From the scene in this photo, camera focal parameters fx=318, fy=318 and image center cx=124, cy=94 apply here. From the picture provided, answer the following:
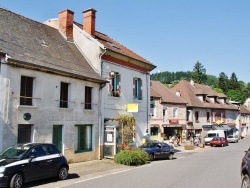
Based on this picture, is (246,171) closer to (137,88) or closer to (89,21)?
(137,88)

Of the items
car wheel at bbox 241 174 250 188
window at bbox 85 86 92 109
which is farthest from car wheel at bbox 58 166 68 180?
window at bbox 85 86 92 109

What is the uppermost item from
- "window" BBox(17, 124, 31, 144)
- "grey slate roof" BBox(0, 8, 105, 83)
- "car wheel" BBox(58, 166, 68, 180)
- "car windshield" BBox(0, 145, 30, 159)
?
"grey slate roof" BBox(0, 8, 105, 83)

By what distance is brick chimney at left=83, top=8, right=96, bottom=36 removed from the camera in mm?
24719

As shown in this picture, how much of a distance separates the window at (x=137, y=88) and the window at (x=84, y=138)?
6455mm

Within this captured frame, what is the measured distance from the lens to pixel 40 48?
64.3ft

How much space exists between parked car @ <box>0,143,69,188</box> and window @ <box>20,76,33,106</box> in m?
4.12

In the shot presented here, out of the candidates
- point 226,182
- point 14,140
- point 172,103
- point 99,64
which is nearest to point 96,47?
point 99,64

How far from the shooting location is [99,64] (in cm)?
2270

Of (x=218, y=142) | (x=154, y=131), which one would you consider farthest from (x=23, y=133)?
(x=218, y=142)

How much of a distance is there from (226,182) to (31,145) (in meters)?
8.21

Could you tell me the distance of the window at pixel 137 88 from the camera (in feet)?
87.5

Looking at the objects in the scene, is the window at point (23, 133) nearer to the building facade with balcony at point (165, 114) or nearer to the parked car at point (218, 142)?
the building facade with balcony at point (165, 114)

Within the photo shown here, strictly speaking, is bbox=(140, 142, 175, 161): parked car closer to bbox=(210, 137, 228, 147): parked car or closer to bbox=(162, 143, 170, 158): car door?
bbox=(162, 143, 170, 158): car door

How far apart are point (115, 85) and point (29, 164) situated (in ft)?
42.4
